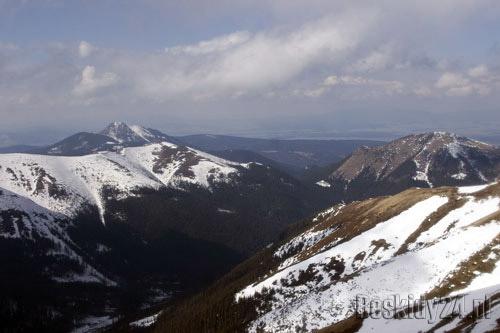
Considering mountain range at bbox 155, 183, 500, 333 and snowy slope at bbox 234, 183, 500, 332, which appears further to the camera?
snowy slope at bbox 234, 183, 500, 332

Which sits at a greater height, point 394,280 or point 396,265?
point 396,265

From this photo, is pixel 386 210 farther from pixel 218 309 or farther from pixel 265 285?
pixel 218 309

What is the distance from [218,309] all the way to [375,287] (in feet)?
236

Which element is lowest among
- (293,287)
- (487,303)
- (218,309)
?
(218,309)

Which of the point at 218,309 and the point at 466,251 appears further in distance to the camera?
the point at 218,309

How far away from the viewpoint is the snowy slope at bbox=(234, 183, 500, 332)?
93188 mm

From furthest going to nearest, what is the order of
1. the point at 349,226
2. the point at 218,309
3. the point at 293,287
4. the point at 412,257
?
the point at 349,226 → the point at 218,309 → the point at 293,287 → the point at 412,257

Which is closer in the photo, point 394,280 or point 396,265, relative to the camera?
point 394,280

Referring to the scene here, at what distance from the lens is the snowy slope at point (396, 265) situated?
306 ft

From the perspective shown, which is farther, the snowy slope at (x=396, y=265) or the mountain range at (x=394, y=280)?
the snowy slope at (x=396, y=265)

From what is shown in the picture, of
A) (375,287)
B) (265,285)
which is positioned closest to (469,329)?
(375,287)

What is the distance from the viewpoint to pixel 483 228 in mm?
109688

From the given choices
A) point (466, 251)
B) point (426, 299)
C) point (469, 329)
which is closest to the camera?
point (469, 329)

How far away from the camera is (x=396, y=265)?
107500mm
